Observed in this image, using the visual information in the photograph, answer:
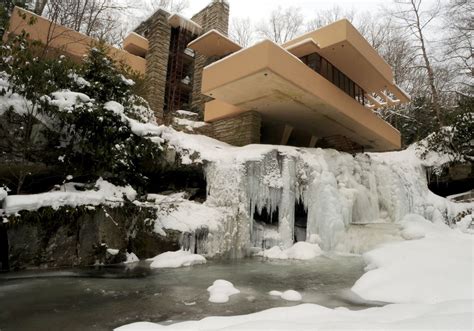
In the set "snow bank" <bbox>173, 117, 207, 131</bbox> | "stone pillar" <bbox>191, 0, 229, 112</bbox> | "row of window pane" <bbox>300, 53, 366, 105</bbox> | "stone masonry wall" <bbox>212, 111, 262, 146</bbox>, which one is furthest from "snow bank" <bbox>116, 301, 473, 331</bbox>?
"stone pillar" <bbox>191, 0, 229, 112</bbox>

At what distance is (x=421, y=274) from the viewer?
3842 mm

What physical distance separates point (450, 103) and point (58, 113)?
22057 mm

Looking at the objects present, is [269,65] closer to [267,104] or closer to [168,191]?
[267,104]

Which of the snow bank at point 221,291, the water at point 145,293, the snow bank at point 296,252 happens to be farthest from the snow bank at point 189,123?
the snow bank at point 221,291

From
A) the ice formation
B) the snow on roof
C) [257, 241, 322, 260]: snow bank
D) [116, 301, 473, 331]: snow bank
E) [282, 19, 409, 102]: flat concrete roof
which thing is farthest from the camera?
the snow on roof

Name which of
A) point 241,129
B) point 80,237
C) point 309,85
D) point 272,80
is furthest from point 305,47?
point 80,237

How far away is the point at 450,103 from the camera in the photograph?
19.8 metres

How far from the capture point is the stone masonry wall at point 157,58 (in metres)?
14.2

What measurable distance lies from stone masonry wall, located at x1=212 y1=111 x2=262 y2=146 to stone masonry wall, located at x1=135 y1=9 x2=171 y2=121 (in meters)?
3.40

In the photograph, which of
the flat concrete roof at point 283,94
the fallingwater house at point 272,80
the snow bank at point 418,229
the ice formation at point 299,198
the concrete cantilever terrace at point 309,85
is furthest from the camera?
the fallingwater house at point 272,80

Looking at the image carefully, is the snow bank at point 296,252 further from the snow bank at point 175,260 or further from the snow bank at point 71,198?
the snow bank at point 71,198

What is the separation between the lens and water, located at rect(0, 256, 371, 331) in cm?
298

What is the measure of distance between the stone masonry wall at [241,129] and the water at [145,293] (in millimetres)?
5541

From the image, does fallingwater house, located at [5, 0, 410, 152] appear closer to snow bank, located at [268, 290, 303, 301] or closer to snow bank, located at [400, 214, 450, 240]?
snow bank, located at [400, 214, 450, 240]
